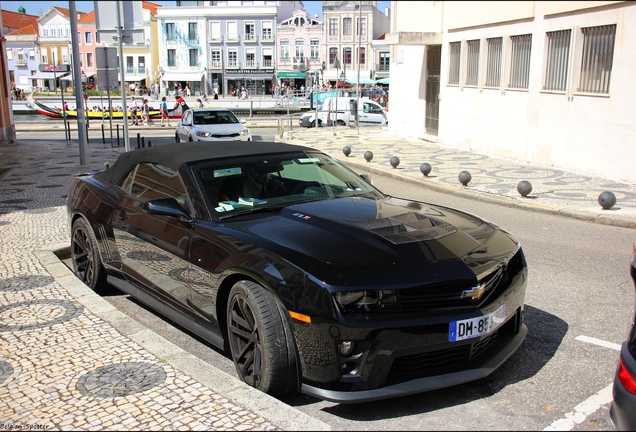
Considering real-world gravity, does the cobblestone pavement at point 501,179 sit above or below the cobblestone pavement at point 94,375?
below

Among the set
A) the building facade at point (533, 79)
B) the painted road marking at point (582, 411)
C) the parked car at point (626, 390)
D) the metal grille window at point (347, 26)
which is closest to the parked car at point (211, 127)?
the building facade at point (533, 79)

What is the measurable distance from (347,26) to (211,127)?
206 feet

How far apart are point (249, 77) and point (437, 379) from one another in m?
82.1

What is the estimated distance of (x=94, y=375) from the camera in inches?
160

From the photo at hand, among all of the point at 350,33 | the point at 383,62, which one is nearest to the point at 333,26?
the point at 350,33

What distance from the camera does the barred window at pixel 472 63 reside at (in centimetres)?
1920

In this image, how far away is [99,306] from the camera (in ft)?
18.0

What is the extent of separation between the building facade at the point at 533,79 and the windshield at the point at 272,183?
5.56m

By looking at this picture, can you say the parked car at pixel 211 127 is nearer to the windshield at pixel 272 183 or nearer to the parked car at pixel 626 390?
the windshield at pixel 272 183

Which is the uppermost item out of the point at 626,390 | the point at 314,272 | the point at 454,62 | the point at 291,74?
the point at 291,74

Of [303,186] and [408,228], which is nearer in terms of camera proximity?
[408,228]

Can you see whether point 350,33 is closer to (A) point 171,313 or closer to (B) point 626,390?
(A) point 171,313

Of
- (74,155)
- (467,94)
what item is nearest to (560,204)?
(467,94)

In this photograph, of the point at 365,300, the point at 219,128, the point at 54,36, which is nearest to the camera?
the point at 365,300
